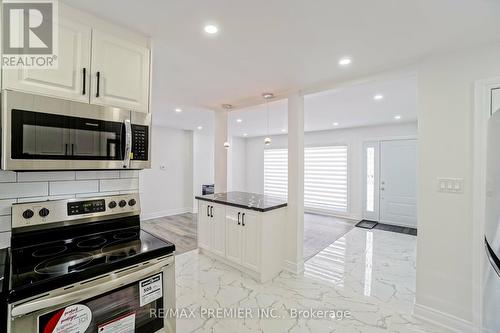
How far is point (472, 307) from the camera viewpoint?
1.85m

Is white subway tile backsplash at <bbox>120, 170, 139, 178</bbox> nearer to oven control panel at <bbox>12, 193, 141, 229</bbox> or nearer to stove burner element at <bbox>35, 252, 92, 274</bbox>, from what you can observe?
oven control panel at <bbox>12, 193, 141, 229</bbox>

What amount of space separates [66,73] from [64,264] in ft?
3.70

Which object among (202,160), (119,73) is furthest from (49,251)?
(202,160)

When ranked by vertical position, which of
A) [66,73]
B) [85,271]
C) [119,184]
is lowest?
[85,271]

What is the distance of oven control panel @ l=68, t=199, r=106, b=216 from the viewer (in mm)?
1555

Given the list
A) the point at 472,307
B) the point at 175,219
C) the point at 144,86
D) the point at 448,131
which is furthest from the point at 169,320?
the point at 175,219

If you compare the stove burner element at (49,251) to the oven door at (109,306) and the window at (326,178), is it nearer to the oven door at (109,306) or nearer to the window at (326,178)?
the oven door at (109,306)

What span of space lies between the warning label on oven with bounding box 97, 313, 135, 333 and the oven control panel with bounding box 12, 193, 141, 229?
0.74 m

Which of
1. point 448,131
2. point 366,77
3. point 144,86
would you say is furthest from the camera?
point 366,77

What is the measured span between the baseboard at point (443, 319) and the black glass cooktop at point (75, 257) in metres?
2.32

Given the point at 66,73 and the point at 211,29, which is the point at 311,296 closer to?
the point at 211,29

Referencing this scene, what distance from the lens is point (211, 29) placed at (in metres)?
1.70

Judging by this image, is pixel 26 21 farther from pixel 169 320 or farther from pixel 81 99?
pixel 169 320

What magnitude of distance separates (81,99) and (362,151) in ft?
19.8
